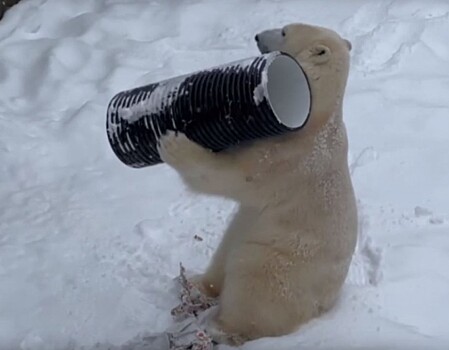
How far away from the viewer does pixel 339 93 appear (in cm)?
312

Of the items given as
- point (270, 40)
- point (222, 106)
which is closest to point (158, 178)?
point (270, 40)

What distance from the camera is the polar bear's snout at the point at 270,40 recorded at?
10.6 ft

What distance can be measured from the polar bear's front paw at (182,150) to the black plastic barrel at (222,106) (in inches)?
0.8

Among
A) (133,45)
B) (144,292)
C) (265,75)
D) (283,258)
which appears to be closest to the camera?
(265,75)

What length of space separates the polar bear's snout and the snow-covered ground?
87 centimetres

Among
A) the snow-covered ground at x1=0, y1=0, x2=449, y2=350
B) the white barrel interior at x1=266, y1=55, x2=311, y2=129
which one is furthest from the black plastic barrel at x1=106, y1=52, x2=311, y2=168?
the snow-covered ground at x1=0, y1=0, x2=449, y2=350

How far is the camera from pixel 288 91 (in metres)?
3.06

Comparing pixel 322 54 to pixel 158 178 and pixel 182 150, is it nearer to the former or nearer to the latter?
pixel 182 150

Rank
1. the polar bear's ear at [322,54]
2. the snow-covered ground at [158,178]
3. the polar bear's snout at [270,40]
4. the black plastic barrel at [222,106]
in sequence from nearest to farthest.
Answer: the black plastic barrel at [222,106] < the polar bear's ear at [322,54] < the polar bear's snout at [270,40] < the snow-covered ground at [158,178]

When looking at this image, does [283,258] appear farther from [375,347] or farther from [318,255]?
[375,347]

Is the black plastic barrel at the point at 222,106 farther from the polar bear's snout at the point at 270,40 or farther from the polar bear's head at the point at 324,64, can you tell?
→ the polar bear's snout at the point at 270,40

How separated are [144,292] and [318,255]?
0.81 meters

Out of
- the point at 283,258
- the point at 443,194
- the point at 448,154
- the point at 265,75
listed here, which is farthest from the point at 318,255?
the point at 448,154

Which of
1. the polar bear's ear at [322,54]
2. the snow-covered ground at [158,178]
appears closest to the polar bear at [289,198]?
the polar bear's ear at [322,54]
